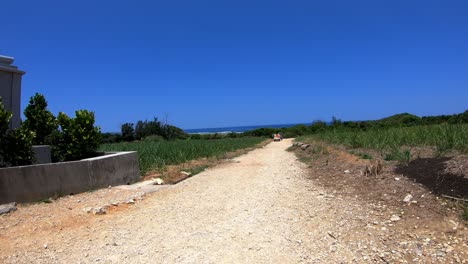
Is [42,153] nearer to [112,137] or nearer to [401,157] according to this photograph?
[401,157]

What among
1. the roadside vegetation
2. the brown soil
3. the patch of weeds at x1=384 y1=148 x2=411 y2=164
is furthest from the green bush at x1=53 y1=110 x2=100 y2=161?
the patch of weeds at x1=384 y1=148 x2=411 y2=164

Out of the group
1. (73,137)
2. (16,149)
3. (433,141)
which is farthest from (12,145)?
(433,141)

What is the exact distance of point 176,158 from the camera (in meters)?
15.2

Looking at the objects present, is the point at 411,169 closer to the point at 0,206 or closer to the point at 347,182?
the point at 347,182

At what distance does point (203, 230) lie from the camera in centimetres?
545

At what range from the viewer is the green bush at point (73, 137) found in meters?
9.42

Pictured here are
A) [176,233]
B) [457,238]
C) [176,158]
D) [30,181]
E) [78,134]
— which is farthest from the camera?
[176,158]

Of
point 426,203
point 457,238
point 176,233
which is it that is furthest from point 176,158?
point 457,238

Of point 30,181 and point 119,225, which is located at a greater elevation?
point 30,181

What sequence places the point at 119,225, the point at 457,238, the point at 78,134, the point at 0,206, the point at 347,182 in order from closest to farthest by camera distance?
the point at 457,238
the point at 119,225
the point at 0,206
the point at 347,182
the point at 78,134

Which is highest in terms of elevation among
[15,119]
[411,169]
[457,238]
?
[15,119]

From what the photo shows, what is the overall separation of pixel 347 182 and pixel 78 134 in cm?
719

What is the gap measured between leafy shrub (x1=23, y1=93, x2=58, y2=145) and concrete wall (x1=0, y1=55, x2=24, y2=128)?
289 millimetres

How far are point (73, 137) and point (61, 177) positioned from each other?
1.94m
